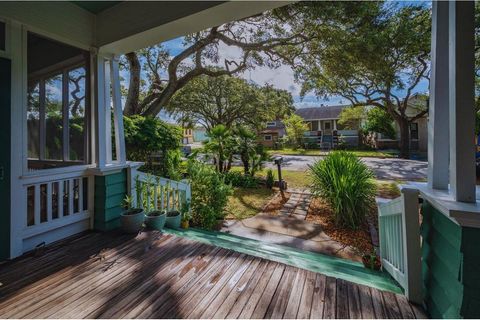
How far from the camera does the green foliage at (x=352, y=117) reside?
70.4 ft

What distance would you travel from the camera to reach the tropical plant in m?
7.69

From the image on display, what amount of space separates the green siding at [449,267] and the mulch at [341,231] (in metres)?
1.83

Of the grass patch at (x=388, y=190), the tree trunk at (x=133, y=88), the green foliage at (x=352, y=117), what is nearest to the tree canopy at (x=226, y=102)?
the tree trunk at (x=133, y=88)

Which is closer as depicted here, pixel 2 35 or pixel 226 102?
pixel 2 35

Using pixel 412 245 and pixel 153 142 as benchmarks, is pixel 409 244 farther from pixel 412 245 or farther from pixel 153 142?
pixel 153 142

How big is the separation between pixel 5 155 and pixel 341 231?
4694mm

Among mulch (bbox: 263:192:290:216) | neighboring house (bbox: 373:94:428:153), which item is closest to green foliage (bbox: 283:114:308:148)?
neighboring house (bbox: 373:94:428:153)

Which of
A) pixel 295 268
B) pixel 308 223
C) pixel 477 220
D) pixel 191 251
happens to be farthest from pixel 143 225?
pixel 477 220

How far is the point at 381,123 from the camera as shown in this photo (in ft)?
63.0

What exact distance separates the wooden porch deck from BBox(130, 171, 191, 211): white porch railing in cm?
98

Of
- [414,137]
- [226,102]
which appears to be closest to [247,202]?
[226,102]

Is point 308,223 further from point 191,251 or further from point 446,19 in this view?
point 446,19

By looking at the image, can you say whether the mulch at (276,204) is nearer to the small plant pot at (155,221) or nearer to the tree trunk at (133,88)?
the small plant pot at (155,221)

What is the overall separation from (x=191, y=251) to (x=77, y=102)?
7.76 feet
